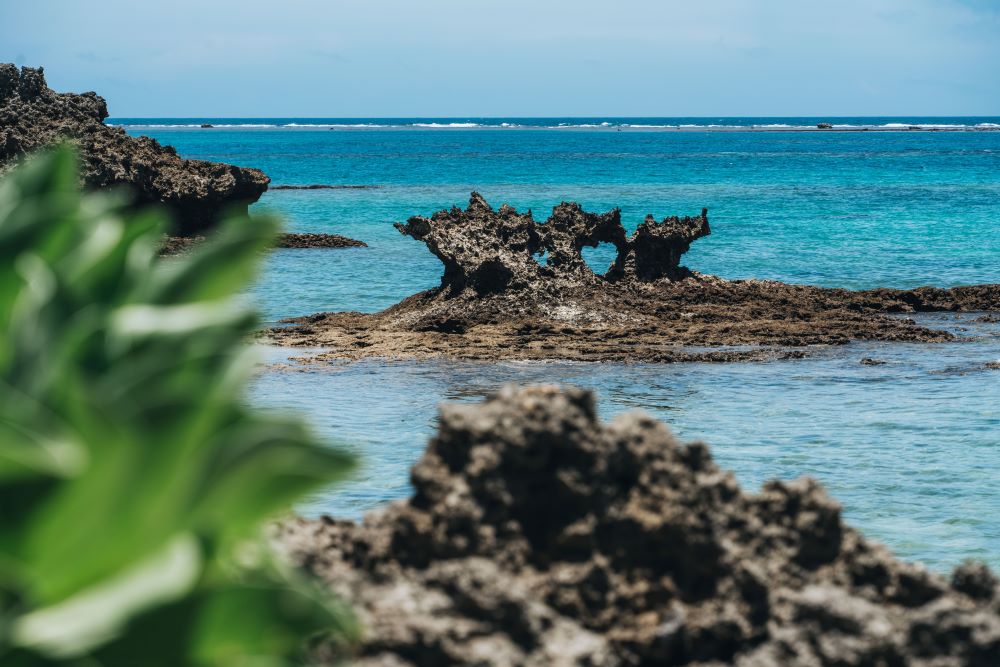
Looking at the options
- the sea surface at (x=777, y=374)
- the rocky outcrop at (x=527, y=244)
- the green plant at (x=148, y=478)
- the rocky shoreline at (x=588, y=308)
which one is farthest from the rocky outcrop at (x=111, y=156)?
the green plant at (x=148, y=478)

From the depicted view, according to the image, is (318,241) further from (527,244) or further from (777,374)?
(777,374)

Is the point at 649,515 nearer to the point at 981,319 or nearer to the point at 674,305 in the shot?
the point at 674,305

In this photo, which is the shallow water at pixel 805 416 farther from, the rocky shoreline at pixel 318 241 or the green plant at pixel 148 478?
the rocky shoreline at pixel 318 241

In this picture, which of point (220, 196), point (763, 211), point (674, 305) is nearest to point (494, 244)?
point (674, 305)

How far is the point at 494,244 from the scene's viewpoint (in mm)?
15164

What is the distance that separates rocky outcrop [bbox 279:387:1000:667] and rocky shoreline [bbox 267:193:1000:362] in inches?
415

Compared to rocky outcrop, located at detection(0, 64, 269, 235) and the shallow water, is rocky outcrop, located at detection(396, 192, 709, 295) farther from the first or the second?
rocky outcrop, located at detection(0, 64, 269, 235)

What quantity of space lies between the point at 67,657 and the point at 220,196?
2535cm

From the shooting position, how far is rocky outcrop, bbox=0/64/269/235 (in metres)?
22.6

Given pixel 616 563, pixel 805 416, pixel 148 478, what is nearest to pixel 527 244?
pixel 805 416

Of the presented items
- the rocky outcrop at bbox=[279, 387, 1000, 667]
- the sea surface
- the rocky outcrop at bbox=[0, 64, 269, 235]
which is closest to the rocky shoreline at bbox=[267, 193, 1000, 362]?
the sea surface

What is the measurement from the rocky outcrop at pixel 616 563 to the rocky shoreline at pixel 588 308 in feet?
34.6

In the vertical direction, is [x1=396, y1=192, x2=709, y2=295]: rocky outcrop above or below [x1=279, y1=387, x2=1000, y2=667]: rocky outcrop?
below

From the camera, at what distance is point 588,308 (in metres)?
15.2
